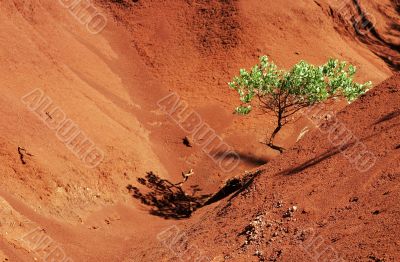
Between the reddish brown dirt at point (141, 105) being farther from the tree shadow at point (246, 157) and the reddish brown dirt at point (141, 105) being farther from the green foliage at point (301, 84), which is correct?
the green foliage at point (301, 84)

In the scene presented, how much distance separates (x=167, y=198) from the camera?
15.5 meters

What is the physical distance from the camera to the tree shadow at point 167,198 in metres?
14.7

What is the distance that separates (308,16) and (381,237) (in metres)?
19.6

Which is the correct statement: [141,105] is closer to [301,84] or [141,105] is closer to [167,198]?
[167,198]

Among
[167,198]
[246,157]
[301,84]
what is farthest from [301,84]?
[167,198]

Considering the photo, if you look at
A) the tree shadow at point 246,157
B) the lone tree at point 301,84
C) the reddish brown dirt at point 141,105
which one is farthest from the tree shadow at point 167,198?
the lone tree at point 301,84

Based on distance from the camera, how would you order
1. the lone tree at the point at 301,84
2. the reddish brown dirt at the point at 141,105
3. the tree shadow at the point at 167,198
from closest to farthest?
the reddish brown dirt at the point at 141,105 < the lone tree at the point at 301,84 < the tree shadow at the point at 167,198

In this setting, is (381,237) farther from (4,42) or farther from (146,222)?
(4,42)

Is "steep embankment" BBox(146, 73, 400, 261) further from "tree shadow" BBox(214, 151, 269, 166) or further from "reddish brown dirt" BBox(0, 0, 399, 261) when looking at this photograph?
"tree shadow" BBox(214, 151, 269, 166)

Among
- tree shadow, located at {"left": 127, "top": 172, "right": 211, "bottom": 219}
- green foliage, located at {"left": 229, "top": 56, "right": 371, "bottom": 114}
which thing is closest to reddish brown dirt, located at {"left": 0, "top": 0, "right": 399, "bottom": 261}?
tree shadow, located at {"left": 127, "top": 172, "right": 211, "bottom": 219}

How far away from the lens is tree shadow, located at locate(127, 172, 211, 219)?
48.3 feet

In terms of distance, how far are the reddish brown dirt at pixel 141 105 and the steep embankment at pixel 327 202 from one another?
0.06 meters

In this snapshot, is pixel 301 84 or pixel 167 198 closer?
pixel 301 84

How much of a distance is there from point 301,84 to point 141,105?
27.7 ft
